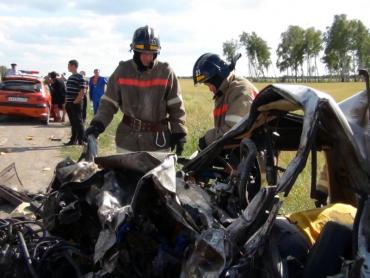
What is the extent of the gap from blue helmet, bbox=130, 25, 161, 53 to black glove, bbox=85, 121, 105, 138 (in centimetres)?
91

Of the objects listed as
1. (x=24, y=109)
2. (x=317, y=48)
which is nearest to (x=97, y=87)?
(x=24, y=109)

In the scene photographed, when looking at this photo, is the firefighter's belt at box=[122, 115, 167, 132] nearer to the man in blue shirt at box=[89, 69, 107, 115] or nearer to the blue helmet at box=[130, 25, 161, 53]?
the blue helmet at box=[130, 25, 161, 53]

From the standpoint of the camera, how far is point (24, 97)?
15.8 metres

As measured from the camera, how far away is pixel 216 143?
3.83m

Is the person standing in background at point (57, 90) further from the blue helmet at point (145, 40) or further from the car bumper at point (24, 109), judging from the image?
the blue helmet at point (145, 40)

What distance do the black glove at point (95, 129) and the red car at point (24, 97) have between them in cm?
1074

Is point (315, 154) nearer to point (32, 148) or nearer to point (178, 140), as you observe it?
point (178, 140)

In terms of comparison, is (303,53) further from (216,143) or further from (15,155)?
(216,143)

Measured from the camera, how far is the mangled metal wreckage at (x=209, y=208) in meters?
2.64

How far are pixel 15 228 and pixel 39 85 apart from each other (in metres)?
12.9

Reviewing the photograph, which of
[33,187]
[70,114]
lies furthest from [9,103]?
[33,187]

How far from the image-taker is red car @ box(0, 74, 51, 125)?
15.8 meters

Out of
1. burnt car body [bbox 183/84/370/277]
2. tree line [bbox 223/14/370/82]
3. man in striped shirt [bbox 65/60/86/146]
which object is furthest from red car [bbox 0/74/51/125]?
tree line [bbox 223/14/370/82]

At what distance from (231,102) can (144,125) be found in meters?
1.19
